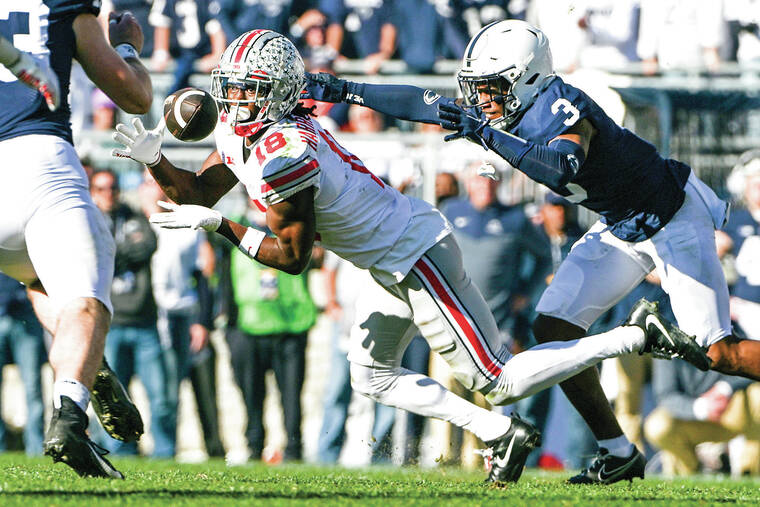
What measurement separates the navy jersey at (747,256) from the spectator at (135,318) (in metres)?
3.79

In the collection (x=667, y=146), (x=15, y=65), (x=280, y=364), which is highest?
(x=15, y=65)

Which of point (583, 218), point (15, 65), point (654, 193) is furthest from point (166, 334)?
point (15, 65)

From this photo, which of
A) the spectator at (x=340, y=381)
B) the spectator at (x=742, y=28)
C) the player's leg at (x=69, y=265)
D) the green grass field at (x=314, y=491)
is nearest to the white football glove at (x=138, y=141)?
the player's leg at (x=69, y=265)

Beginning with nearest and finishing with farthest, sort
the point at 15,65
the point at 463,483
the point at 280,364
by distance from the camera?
the point at 15,65, the point at 463,483, the point at 280,364

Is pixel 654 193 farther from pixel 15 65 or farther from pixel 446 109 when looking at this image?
pixel 15 65

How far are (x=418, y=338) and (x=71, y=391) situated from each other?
3.94 metres

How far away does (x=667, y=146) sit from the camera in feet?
28.2

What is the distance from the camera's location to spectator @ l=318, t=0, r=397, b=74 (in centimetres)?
966

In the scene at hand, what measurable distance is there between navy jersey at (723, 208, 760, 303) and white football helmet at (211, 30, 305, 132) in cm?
383

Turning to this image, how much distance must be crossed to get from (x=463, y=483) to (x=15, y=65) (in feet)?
8.45

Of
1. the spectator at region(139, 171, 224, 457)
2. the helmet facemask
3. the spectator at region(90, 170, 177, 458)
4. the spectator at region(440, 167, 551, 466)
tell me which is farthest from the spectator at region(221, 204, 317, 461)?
the helmet facemask

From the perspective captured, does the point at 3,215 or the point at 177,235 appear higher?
the point at 3,215

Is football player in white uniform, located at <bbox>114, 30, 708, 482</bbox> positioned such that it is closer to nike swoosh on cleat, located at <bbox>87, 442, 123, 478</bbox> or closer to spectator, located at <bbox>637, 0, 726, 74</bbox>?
nike swoosh on cleat, located at <bbox>87, 442, 123, 478</bbox>

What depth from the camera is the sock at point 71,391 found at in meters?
4.12
